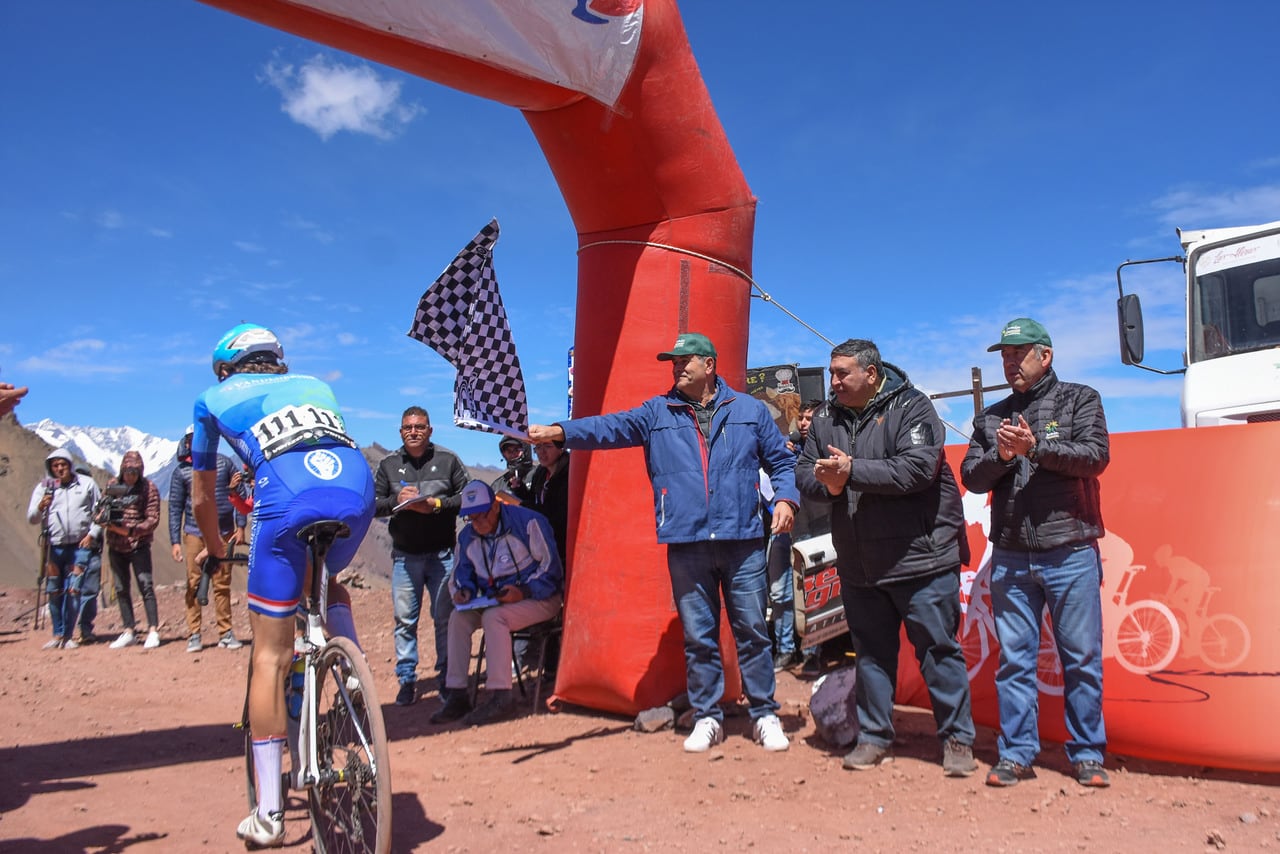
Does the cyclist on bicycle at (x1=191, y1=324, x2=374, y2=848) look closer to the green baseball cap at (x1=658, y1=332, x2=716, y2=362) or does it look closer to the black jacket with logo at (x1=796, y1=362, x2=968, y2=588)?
the green baseball cap at (x1=658, y1=332, x2=716, y2=362)

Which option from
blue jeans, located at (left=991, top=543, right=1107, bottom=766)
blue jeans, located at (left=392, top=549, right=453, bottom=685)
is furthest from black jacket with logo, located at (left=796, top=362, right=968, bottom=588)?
blue jeans, located at (left=392, top=549, right=453, bottom=685)

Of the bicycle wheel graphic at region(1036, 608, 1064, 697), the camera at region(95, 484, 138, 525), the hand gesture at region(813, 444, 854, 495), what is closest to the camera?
the hand gesture at region(813, 444, 854, 495)

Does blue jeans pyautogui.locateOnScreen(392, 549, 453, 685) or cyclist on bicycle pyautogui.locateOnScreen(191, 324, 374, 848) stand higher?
cyclist on bicycle pyautogui.locateOnScreen(191, 324, 374, 848)

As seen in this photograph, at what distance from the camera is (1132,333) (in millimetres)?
7516

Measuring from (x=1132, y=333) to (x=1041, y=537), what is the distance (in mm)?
A: 4324

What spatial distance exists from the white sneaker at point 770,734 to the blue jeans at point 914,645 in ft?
1.52

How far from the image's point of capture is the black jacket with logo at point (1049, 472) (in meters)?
A: 3.96

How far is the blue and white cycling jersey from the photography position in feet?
11.4

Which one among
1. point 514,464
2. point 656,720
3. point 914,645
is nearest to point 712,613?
point 656,720

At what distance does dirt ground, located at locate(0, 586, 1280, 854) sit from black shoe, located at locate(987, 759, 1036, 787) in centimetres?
5

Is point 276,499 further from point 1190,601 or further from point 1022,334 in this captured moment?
point 1190,601

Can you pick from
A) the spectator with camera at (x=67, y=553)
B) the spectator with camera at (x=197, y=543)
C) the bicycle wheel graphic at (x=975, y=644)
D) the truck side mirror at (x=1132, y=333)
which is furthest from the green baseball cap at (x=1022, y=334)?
the spectator with camera at (x=67, y=553)

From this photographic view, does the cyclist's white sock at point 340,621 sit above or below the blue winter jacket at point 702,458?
below

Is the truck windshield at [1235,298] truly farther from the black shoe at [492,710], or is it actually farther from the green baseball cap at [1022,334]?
the black shoe at [492,710]
